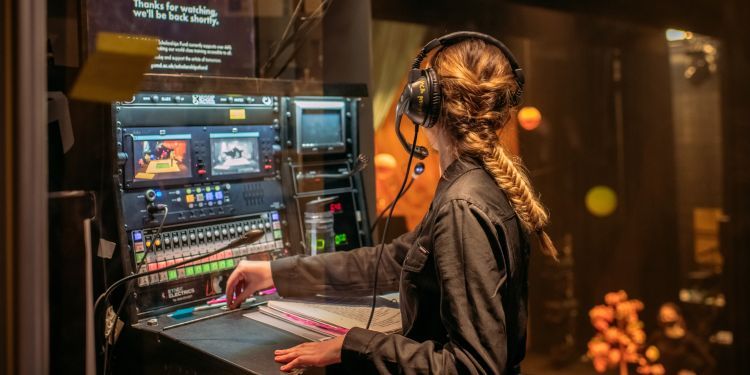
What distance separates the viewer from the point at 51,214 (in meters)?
1.13

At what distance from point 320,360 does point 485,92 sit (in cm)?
67

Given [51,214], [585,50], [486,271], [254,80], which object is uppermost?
[585,50]

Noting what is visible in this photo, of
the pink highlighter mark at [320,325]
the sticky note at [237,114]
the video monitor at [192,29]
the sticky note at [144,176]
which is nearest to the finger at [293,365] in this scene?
the pink highlighter mark at [320,325]

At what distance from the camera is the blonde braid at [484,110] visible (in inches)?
56.3

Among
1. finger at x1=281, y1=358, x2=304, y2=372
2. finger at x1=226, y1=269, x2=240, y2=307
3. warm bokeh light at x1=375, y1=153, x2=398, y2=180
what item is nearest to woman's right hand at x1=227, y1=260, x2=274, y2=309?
finger at x1=226, y1=269, x2=240, y2=307

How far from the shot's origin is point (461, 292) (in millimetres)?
1274

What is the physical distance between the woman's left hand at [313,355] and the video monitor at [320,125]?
36.9 inches

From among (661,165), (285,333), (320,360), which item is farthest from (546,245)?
(661,165)

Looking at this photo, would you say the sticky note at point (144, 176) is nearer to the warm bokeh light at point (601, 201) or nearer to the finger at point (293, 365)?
the finger at point (293, 365)

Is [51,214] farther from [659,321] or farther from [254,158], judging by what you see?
[659,321]

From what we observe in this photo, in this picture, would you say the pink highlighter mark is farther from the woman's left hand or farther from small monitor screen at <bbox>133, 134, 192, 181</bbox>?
small monitor screen at <bbox>133, 134, 192, 181</bbox>

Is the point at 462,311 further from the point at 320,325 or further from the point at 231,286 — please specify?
the point at 231,286

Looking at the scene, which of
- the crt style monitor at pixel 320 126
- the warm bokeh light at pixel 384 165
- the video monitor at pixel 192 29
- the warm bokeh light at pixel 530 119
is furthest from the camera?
the warm bokeh light at pixel 530 119

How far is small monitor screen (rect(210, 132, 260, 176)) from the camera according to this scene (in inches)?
81.4
